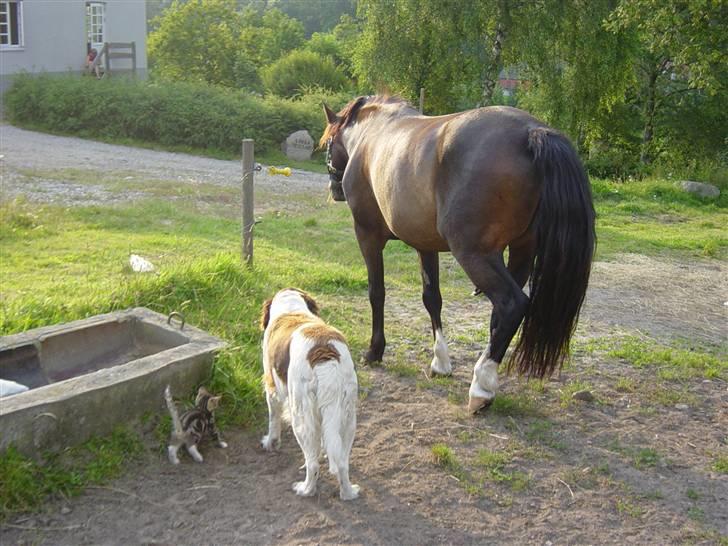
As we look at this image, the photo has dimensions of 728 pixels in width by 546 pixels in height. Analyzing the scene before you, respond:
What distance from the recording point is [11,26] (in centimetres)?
2331

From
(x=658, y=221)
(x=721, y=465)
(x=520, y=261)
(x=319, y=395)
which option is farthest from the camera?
(x=658, y=221)

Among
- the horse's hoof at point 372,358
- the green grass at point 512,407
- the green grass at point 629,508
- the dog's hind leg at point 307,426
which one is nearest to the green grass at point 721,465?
the green grass at point 629,508

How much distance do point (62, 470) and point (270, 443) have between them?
1094 mm

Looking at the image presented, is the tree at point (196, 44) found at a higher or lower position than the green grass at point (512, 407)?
higher

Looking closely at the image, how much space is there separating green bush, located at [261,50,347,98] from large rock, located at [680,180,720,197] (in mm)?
13861

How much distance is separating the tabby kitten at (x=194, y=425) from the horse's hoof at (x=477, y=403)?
1.57 m

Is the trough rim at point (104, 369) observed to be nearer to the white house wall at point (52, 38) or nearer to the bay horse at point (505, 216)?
the bay horse at point (505, 216)

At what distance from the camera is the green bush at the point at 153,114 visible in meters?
20.0

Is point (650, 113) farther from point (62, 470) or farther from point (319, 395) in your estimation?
point (62, 470)

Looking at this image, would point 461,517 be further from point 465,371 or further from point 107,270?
point 107,270

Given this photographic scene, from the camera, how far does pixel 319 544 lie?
3520 mm

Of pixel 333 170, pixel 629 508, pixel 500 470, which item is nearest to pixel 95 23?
pixel 333 170

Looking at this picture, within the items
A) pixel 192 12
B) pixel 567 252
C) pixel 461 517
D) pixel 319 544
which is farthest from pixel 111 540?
pixel 192 12

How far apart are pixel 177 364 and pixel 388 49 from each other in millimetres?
16008
